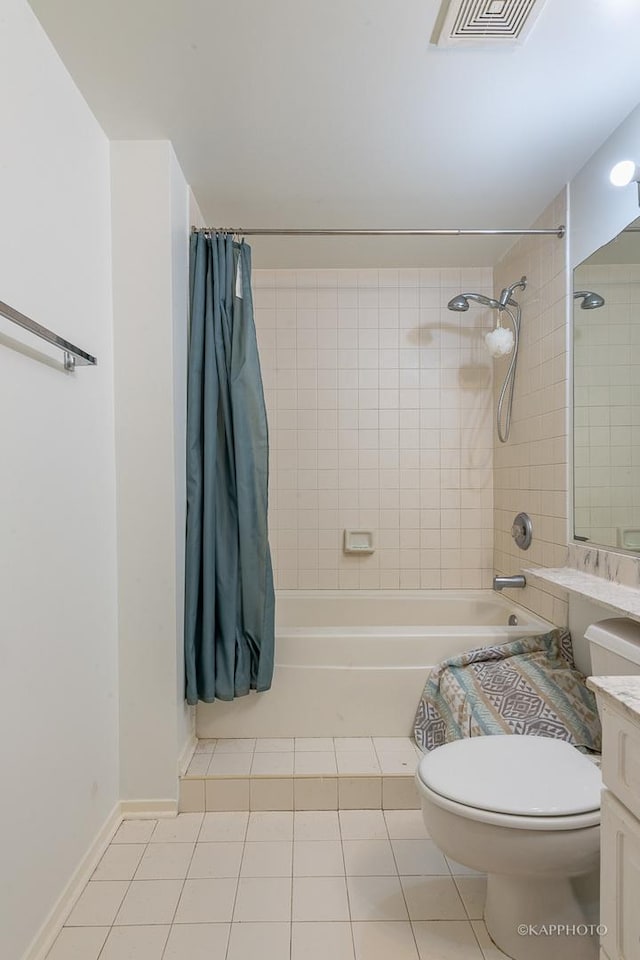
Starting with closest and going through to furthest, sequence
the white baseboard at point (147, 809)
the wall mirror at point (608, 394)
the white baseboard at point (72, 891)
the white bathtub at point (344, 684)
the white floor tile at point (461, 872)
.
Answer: the white baseboard at point (72, 891) < the white floor tile at point (461, 872) < the wall mirror at point (608, 394) < the white baseboard at point (147, 809) < the white bathtub at point (344, 684)

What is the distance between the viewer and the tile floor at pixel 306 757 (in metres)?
2.08

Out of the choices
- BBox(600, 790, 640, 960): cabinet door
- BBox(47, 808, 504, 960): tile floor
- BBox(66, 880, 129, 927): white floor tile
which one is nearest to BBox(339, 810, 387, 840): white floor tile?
BBox(47, 808, 504, 960): tile floor

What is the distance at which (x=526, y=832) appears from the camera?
4.19 feet

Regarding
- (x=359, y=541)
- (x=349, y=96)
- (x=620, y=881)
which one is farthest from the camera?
(x=359, y=541)

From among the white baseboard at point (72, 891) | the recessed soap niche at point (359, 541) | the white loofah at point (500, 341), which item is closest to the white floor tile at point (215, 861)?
the white baseboard at point (72, 891)

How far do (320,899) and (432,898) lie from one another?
30cm

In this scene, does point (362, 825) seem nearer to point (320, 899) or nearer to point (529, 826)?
point (320, 899)

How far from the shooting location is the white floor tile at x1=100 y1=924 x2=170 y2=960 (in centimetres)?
141

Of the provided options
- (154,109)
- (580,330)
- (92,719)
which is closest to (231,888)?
(92,719)

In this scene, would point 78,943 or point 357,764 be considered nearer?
point 78,943

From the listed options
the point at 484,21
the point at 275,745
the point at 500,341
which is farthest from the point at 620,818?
the point at 500,341

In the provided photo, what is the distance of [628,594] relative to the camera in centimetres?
170

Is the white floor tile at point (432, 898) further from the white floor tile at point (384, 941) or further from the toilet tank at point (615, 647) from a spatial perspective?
the toilet tank at point (615, 647)

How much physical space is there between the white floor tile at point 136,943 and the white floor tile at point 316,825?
528mm
